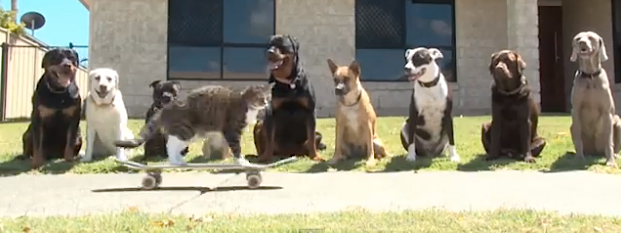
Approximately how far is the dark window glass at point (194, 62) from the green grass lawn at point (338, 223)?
1049 centimetres

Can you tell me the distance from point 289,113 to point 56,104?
8.16 feet

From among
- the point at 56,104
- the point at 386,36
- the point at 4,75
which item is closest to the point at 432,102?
the point at 56,104

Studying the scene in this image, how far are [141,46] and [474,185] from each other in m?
10.3

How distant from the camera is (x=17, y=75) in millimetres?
15648

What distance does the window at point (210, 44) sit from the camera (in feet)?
46.3

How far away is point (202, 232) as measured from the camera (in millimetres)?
3213

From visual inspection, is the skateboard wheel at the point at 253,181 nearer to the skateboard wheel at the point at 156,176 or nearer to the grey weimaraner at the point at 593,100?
the skateboard wheel at the point at 156,176

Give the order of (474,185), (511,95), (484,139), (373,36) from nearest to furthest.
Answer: (474,185) < (511,95) < (484,139) < (373,36)

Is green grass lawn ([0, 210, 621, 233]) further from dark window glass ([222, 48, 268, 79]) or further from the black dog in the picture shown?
dark window glass ([222, 48, 268, 79])

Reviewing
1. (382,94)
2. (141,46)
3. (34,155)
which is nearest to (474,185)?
(34,155)

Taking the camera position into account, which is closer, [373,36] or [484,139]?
[484,139]

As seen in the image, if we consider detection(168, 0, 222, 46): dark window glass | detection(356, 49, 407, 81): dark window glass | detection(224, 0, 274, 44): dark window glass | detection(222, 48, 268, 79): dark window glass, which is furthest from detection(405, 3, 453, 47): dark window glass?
detection(168, 0, 222, 46): dark window glass

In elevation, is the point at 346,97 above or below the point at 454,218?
above

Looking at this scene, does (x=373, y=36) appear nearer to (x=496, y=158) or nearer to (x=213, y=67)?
(x=213, y=67)
